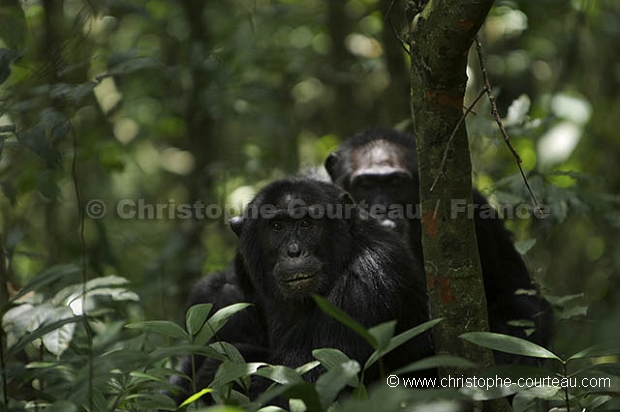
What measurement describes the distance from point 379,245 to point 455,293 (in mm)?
1105

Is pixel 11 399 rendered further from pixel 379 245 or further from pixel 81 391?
pixel 379 245

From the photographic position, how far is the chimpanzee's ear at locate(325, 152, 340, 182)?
668 centimetres

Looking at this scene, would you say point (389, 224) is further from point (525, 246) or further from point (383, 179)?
point (525, 246)

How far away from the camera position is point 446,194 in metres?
3.67

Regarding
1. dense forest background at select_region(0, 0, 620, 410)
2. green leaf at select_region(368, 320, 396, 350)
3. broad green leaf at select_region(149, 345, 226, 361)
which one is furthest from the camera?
dense forest background at select_region(0, 0, 620, 410)

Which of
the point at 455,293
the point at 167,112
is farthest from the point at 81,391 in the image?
the point at 167,112

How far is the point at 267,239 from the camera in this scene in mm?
4977

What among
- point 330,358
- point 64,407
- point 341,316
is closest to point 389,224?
point 330,358

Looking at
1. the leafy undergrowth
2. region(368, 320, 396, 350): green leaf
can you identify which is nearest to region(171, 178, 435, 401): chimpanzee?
the leafy undergrowth

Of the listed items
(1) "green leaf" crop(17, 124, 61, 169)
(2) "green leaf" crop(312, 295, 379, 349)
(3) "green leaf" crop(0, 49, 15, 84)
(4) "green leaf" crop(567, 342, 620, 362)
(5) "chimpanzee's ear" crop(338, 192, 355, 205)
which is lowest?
(4) "green leaf" crop(567, 342, 620, 362)

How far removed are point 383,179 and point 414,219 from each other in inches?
16.7

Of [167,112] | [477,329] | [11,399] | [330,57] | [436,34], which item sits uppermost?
[330,57]

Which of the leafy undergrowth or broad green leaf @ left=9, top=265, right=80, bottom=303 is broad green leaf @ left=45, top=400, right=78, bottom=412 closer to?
the leafy undergrowth

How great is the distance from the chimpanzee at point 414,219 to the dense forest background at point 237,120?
24cm
